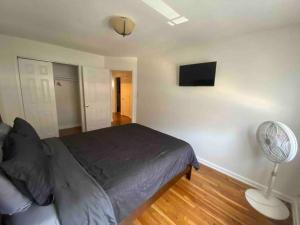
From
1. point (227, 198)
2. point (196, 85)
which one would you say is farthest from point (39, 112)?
point (227, 198)

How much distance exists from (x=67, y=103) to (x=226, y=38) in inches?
187

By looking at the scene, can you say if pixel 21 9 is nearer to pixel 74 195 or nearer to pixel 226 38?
pixel 74 195

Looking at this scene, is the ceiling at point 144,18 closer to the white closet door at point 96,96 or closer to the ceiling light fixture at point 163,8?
the ceiling light fixture at point 163,8

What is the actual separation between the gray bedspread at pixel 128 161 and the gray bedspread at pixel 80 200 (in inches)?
1.4

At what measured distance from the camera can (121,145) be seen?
6.43 feet

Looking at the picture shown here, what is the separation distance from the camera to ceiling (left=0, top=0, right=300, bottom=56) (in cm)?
145

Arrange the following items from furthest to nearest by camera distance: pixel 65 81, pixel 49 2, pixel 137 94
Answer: pixel 65 81 → pixel 137 94 → pixel 49 2

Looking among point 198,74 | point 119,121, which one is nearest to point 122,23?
point 198,74

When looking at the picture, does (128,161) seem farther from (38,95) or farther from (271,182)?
(38,95)

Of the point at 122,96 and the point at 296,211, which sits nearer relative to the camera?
the point at 296,211

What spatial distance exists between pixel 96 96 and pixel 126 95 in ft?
7.42

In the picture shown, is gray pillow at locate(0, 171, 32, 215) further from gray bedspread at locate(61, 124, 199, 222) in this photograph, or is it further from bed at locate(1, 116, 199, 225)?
gray bedspread at locate(61, 124, 199, 222)

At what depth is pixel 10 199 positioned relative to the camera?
865 millimetres

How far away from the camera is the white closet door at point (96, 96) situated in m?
3.63
